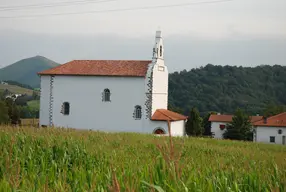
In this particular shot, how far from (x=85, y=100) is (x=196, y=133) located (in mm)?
22654

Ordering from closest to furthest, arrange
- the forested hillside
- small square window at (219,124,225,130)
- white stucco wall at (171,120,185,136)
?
white stucco wall at (171,120,185,136), small square window at (219,124,225,130), the forested hillside

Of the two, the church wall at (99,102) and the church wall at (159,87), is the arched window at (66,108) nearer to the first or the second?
the church wall at (99,102)

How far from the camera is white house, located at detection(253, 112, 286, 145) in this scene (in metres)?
54.3

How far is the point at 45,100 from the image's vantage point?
38688 millimetres

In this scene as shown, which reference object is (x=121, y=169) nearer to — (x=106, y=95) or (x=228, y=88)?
(x=106, y=95)

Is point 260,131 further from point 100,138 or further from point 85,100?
point 100,138

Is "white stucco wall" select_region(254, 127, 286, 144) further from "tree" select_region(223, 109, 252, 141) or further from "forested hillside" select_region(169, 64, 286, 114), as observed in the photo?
"forested hillside" select_region(169, 64, 286, 114)

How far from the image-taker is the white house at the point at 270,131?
54.3m

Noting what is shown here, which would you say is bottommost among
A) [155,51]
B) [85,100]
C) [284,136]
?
[284,136]

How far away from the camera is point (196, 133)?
5534cm

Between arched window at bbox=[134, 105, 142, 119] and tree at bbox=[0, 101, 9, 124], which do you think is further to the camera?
tree at bbox=[0, 101, 9, 124]

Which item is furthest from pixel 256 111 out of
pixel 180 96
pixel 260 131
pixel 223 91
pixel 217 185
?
pixel 217 185

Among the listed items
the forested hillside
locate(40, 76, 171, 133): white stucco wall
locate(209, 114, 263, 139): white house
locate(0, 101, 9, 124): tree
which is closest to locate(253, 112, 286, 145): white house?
locate(209, 114, 263, 139): white house

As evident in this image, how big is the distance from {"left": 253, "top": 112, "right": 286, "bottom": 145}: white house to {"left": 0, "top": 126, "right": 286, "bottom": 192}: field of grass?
41749 mm
